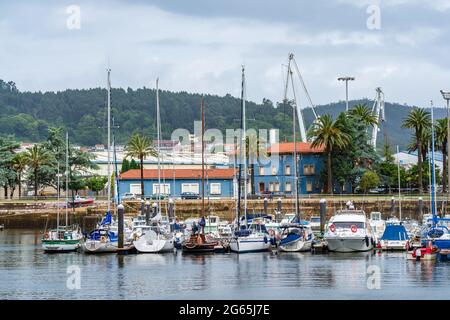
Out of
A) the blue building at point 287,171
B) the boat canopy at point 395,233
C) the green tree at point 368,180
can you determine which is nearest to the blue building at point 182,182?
the blue building at point 287,171

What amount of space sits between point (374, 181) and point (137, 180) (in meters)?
31.1

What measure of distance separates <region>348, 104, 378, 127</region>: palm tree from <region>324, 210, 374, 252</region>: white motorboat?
58.9 meters

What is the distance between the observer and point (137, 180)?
13138 cm

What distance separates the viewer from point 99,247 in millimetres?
76750

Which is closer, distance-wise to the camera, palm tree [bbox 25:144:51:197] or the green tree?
the green tree

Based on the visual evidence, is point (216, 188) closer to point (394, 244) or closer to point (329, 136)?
point (329, 136)

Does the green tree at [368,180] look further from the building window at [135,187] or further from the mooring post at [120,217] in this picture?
the mooring post at [120,217]

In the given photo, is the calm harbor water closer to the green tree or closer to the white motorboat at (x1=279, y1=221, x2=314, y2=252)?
the white motorboat at (x1=279, y1=221, x2=314, y2=252)

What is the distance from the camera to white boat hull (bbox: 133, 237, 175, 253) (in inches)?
2995

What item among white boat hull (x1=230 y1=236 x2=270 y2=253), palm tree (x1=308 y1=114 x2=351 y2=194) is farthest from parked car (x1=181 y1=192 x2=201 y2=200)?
white boat hull (x1=230 y1=236 x2=270 y2=253)

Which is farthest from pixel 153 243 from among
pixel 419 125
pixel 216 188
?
pixel 419 125

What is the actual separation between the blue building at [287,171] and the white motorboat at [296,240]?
5303 centimetres

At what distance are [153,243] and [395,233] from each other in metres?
18.6

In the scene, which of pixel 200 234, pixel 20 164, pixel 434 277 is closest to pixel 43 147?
pixel 20 164
